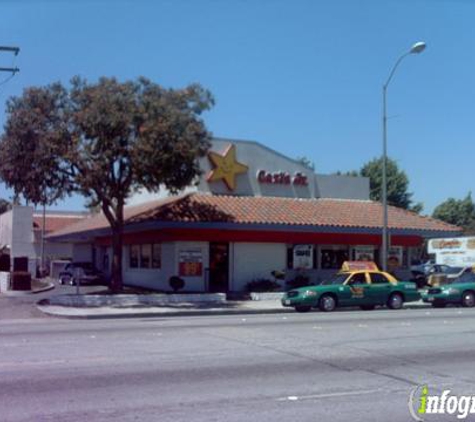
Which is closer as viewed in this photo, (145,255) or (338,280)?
(338,280)

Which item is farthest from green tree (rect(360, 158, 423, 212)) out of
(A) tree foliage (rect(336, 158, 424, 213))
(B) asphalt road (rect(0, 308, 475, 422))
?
(B) asphalt road (rect(0, 308, 475, 422))

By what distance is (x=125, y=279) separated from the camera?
40562 millimetres

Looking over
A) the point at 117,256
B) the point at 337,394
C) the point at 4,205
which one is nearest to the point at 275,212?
the point at 117,256

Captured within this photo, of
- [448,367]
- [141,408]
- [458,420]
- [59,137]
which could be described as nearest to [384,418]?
[458,420]

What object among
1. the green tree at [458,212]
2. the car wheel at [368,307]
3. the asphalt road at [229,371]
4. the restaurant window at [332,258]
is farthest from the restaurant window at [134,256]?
the green tree at [458,212]

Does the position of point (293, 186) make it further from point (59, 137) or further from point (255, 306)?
point (59, 137)

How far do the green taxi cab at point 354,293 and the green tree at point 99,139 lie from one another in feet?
24.1

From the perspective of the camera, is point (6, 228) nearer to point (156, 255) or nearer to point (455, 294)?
point (156, 255)

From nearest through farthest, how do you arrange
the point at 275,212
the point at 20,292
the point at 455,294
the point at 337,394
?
the point at 337,394 → the point at 455,294 → the point at 275,212 → the point at 20,292

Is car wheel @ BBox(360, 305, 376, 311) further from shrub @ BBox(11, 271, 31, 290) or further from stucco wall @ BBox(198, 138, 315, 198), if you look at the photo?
shrub @ BBox(11, 271, 31, 290)

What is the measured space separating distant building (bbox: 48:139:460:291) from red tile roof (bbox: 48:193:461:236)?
0.18 ft

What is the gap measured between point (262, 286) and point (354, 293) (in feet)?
28.5

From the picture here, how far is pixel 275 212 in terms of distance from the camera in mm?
35312

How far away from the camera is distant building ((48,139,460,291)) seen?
3334 centimetres
